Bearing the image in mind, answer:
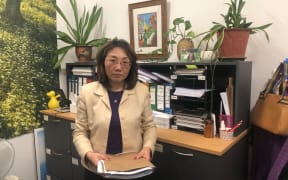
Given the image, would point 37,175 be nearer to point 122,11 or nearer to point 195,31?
point 122,11

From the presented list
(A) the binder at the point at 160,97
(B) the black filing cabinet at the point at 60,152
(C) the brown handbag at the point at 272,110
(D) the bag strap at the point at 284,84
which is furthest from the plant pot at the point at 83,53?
(D) the bag strap at the point at 284,84

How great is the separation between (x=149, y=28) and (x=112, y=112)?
4.05 ft

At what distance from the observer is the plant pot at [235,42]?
1.75 m

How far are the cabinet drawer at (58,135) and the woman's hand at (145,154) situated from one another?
3.67 ft

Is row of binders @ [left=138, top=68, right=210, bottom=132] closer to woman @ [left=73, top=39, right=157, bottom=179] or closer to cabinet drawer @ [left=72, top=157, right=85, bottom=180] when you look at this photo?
woman @ [left=73, top=39, right=157, bottom=179]

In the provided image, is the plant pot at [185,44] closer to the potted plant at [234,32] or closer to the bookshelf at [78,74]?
the potted plant at [234,32]

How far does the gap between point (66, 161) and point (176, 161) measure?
→ 125 centimetres

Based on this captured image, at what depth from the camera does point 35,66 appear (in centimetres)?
256

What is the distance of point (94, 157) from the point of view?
4.62ft

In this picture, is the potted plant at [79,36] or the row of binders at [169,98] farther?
the potted plant at [79,36]

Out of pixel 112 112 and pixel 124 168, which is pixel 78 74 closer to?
pixel 112 112

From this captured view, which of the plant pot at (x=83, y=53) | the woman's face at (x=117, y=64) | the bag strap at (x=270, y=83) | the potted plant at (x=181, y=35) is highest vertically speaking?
the potted plant at (x=181, y=35)

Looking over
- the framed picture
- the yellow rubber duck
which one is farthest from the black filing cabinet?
the framed picture

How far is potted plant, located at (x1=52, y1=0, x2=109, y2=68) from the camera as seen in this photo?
2.64m
